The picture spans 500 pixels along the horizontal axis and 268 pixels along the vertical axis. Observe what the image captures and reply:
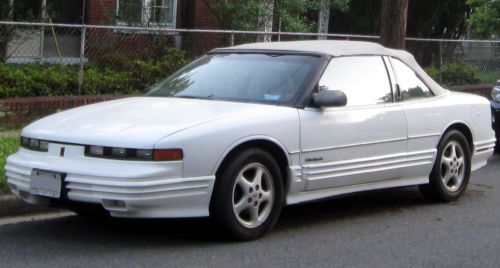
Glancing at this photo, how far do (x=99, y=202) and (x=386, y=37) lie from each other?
22.4 ft

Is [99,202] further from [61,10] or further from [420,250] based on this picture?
[61,10]

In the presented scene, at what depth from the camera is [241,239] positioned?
6840mm

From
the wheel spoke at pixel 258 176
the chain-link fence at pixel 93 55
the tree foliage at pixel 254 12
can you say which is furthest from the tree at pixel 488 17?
the wheel spoke at pixel 258 176

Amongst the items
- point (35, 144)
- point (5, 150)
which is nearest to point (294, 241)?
point (35, 144)

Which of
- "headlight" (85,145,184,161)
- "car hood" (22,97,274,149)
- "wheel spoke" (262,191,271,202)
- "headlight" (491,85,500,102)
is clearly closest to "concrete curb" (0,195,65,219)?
"car hood" (22,97,274,149)

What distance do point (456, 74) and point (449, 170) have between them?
32.8 feet

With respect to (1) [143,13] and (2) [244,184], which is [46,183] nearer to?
(2) [244,184]

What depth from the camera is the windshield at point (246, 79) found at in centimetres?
742

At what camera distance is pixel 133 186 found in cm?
617

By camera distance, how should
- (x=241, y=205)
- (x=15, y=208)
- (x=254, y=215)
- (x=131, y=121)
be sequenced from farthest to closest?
(x=15, y=208) < (x=254, y=215) < (x=241, y=205) < (x=131, y=121)

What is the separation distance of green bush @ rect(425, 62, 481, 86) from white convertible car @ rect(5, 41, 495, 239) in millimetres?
8932

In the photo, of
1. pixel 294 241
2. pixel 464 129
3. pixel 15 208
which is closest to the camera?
pixel 294 241

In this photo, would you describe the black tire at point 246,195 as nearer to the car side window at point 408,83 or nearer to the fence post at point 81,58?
the car side window at point 408,83

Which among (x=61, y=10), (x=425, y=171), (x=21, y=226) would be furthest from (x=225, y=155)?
(x=61, y=10)
